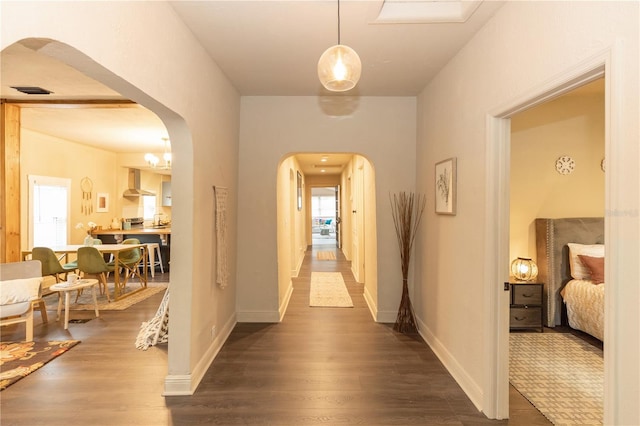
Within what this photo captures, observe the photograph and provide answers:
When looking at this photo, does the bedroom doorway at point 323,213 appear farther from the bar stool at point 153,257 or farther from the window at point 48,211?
the window at point 48,211

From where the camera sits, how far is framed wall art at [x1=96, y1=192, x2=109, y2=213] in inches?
289

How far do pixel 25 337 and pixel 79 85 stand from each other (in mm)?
2992

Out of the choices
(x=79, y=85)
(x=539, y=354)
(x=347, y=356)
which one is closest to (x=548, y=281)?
(x=539, y=354)

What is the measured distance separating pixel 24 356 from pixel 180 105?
121 inches

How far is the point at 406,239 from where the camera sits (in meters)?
3.89

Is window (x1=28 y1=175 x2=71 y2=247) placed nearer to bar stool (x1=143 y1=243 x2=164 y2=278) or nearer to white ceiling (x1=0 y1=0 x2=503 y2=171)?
bar stool (x1=143 y1=243 x2=164 y2=278)

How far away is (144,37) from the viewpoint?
1.88 meters

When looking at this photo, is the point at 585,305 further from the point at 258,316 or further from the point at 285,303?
the point at 258,316

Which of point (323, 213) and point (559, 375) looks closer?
point (559, 375)

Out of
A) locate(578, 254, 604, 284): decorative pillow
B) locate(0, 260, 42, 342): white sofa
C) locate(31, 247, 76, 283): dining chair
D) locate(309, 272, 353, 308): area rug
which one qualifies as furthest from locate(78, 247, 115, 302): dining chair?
locate(578, 254, 604, 284): decorative pillow

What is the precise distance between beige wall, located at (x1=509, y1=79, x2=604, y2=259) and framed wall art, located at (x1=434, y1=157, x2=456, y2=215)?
4.99ft

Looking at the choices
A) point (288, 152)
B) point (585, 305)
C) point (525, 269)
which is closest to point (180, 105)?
Answer: point (288, 152)

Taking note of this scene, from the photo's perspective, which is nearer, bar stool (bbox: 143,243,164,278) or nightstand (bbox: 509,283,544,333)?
nightstand (bbox: 509,283,544,333)

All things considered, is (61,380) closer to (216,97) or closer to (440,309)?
(216,97)
